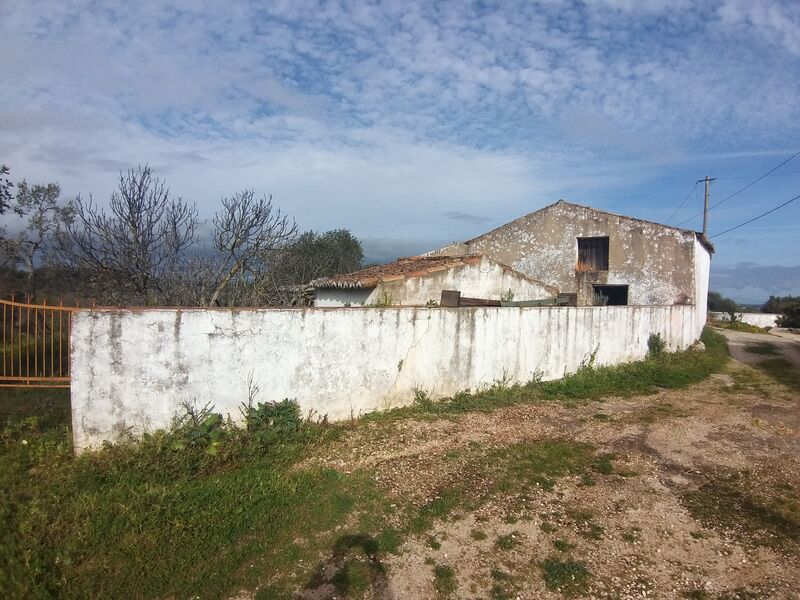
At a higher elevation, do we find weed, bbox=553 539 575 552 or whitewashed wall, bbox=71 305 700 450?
whitewashed wall, bbox=71 305 700 450

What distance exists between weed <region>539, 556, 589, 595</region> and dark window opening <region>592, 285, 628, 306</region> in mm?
15398

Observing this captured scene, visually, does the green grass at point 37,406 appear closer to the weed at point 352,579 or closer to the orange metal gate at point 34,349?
the orange metal gate at point 34,349

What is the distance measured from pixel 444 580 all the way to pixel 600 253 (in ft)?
54.3

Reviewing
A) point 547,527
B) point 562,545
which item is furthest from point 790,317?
point 562,545

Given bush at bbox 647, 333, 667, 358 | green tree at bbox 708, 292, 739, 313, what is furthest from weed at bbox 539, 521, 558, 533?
green tree at bbox 708, 292, 739, 313

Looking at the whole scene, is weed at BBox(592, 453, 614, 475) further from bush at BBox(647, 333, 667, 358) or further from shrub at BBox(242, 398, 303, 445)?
bush at BBox(647, 333, 667, 358)

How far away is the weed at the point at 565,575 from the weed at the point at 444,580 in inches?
28.7

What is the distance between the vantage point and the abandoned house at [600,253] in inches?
660

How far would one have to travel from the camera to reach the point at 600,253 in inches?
714

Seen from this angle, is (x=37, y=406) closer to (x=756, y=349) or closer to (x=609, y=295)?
(x=609, y=295)

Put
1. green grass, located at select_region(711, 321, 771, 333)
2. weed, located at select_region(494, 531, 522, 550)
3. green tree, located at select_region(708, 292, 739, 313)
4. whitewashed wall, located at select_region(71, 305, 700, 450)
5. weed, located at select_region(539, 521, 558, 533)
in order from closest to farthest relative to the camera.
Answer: weed, located at select_region(494, 531, 522, 550) → weed, located at select_region(539, 521, 558, 533) → whitewashed wall, located at select_region(71, 305, 700, 450) → green grass, located at select_region(711, 321, 771, 333) → green tree, located at select_region(708, 292, 739, 313)

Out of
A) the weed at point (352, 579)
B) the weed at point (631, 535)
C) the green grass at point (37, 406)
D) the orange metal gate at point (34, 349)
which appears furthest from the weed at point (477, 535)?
the green grass at point (37, 406)

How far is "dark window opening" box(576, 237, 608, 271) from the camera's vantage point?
1804cm

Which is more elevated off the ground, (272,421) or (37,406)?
(272,421)
